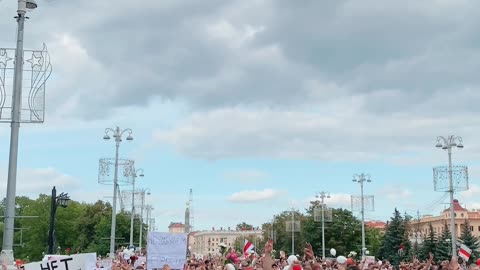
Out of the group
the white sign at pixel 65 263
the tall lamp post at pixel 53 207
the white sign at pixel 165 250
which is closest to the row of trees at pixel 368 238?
the tall lamp post at pixel 53 207

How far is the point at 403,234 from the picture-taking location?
192ft

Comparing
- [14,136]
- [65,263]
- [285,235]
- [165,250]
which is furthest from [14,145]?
[285,235]

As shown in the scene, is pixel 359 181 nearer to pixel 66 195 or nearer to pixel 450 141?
pixel 450 141

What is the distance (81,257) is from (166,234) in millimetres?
1710

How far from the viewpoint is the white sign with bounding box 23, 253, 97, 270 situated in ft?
39.8

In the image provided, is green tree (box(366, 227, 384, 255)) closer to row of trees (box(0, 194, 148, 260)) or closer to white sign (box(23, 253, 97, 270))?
row of trees (box(0, 194, 148, 260))

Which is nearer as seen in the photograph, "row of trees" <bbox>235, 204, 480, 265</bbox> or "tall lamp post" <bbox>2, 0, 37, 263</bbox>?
"tall lamp post" <bbox>2, 0, 37, 263</bbox>

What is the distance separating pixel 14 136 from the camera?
11.1 metres

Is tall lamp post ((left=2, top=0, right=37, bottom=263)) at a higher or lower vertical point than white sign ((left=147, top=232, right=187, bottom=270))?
higher

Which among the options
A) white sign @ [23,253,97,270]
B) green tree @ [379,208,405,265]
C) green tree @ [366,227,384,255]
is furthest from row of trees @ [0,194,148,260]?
white sign @ [23,253,97,270]

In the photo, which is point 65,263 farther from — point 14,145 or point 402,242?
point 402,242

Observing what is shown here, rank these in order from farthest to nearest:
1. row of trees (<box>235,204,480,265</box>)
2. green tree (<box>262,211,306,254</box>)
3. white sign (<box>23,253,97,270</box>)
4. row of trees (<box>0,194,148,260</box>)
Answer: row of trees (<box>0,194,148,260</box>)
green tree (<box>262,211,306,254</box>)
row of trees (<box>235,204,480,265</box>)
white sign (<box>23,253,97,270</box>)

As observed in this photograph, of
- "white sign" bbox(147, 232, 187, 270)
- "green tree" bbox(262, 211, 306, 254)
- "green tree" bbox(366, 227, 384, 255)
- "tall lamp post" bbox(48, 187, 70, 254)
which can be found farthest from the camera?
"green tree" bbox(262, 211, 306, 254)

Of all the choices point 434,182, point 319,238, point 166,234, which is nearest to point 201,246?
point 319,238
